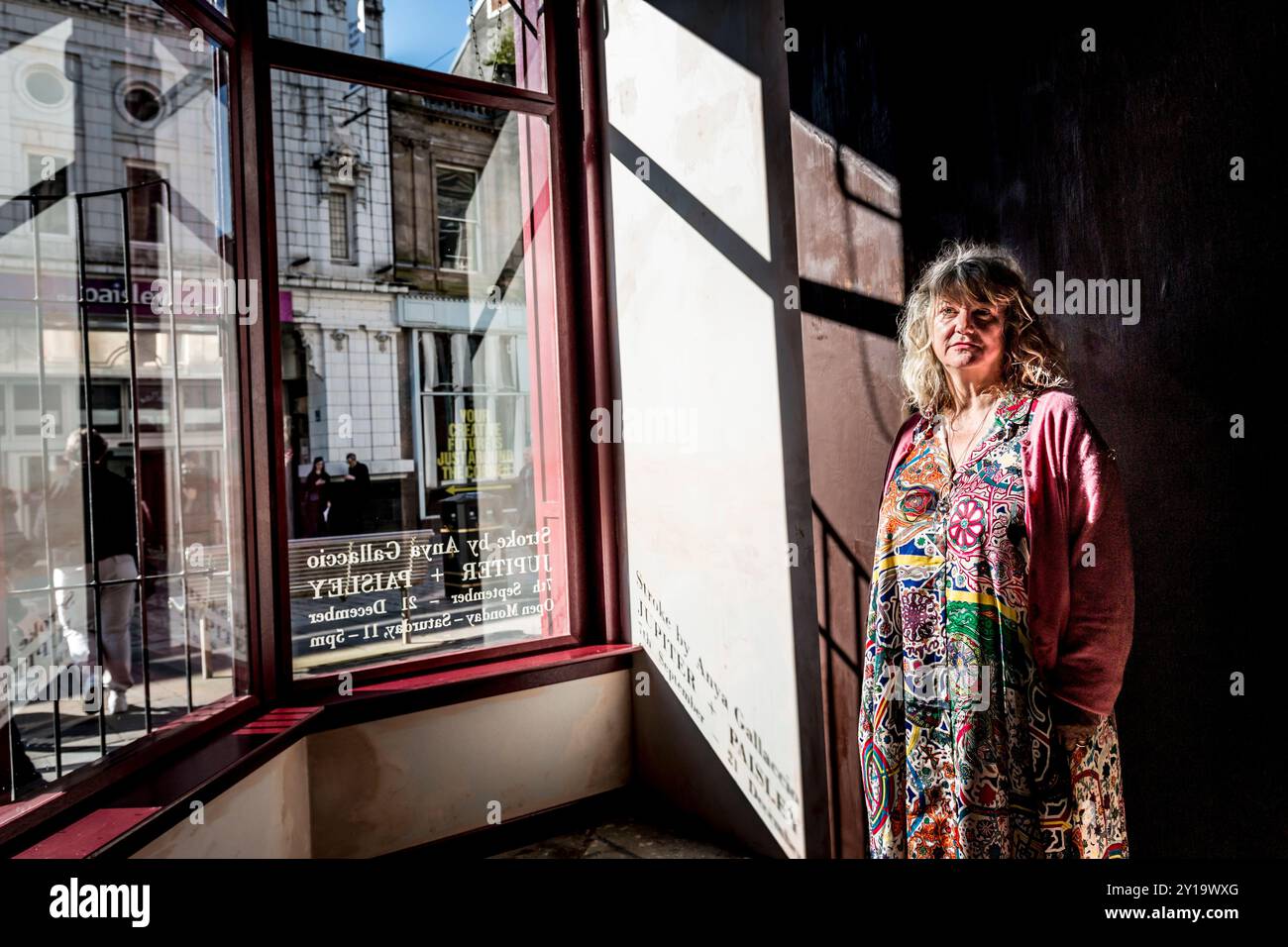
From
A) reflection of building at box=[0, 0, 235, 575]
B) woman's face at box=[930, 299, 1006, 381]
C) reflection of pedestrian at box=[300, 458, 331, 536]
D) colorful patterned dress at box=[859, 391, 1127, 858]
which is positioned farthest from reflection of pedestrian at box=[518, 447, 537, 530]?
woman's face at box=[930, 299, 1006, 381]

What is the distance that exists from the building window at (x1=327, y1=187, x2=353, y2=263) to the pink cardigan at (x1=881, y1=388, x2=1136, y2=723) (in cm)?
243

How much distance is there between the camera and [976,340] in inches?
63.2

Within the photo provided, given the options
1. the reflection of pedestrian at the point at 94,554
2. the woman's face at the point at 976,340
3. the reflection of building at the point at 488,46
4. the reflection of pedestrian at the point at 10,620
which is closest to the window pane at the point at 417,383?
the reflection of building at the point at 488,46

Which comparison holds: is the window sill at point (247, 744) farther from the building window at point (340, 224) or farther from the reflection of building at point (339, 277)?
the building window at point (340, 224)

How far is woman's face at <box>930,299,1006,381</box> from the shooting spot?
1.60 metres

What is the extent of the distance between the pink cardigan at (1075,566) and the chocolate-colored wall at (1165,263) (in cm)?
23

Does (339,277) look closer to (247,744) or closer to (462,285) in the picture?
(462,285)

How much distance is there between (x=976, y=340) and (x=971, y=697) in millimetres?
717

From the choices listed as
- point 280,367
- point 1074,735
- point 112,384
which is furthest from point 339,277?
point 1074,735

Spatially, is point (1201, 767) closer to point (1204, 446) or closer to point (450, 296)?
point (1204, 446)

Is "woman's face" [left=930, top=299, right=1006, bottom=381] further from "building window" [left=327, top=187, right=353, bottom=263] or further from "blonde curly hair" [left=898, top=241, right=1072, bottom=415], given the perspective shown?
"building window" [left=327, top=187, right=353, bottom=263]

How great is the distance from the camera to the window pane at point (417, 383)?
2791 millimetres

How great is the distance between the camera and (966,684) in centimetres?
149
